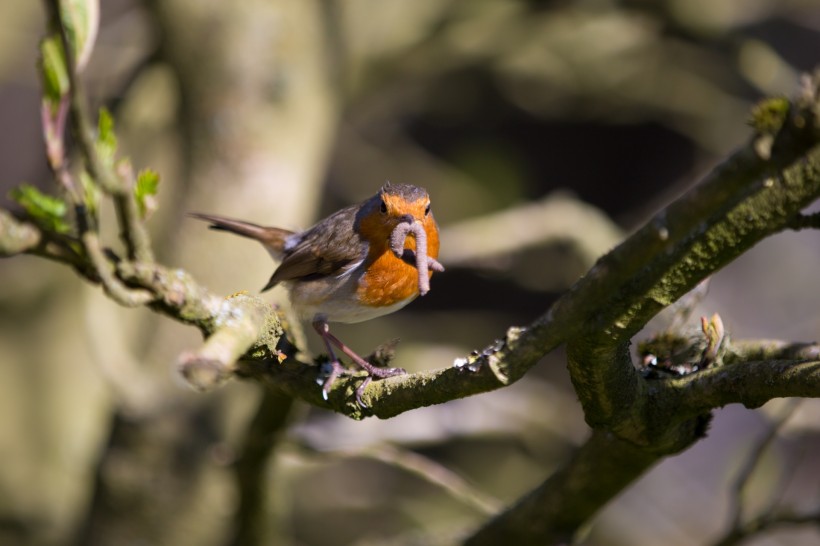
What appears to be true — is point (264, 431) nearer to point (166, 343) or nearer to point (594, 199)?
point (166, 343)

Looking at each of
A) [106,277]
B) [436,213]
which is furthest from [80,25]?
[436,213]

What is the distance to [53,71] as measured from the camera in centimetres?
183

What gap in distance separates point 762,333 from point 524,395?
105 inches

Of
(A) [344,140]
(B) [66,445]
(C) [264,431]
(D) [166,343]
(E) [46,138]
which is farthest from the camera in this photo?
(A) [344,140]

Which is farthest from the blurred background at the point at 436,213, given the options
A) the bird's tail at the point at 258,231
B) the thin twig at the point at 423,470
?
the bird's tail at the point at 258,231

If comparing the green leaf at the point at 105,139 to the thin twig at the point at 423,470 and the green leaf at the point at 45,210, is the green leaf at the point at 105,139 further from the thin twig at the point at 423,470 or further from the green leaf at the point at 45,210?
the thin twig at the point at 423,470

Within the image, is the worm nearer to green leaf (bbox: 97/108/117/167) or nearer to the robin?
the robin

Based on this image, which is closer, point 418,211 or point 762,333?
point 418,211

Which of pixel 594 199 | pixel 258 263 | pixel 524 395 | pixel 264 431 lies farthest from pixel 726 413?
pixel 264 431

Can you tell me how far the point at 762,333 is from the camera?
22.4ft

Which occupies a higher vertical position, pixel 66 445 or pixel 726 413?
pixel 726 413

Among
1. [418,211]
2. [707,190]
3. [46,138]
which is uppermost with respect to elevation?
[418,211]

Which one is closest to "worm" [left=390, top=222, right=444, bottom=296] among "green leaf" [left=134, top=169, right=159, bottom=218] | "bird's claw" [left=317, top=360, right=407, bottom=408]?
"bird's claw" [left=317, top=360, right=407, bottom=408]

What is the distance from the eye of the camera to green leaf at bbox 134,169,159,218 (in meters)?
1.87
